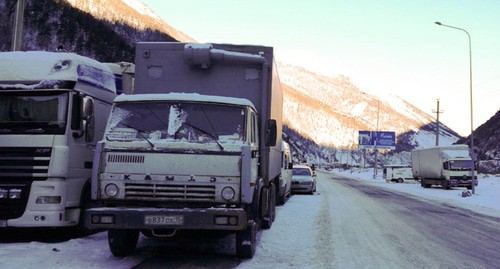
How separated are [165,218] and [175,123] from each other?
145 centimetres

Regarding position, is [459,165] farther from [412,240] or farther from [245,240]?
[245,240]

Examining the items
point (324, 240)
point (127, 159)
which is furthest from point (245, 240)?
point (324, 240)

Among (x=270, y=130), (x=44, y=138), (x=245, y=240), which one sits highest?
(x=270, y=130)

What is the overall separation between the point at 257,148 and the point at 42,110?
4019 millimetres

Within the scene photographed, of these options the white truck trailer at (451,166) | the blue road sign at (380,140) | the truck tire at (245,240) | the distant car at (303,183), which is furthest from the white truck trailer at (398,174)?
the truck tire at (245,240)

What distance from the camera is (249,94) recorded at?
9.05m

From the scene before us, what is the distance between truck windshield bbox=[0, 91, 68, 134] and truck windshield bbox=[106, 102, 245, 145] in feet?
6.58

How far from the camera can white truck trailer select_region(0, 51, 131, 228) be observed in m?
8.77

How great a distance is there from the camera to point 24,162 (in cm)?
878

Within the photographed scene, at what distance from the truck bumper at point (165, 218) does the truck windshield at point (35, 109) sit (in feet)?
8.94

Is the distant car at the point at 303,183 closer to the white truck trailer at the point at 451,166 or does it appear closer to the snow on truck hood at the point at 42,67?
the white truck trailer at the point at 451,166

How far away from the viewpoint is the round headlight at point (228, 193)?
7104mm

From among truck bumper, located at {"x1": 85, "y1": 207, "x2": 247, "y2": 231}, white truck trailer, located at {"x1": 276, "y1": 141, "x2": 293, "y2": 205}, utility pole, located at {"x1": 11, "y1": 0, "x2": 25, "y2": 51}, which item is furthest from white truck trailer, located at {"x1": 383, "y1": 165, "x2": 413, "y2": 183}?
truck bumper, located at {"x1": 85, "y1": 207, "x2": 247, "y2": 231}

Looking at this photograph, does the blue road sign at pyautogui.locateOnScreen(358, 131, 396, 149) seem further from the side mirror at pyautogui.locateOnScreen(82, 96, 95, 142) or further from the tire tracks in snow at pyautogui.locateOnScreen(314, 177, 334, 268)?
the side mirror at pyautogui.locateOnScreen(82, 96, 95, 142)
